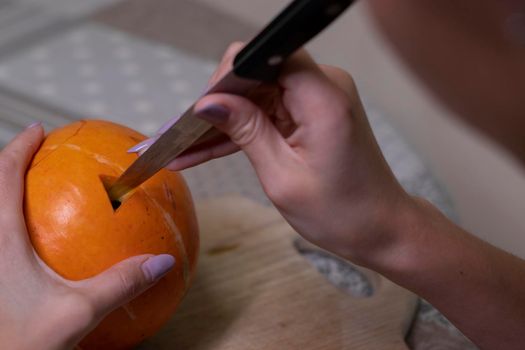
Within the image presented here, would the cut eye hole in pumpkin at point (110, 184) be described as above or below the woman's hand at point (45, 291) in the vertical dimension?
above

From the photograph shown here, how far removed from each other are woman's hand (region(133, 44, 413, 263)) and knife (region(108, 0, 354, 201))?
0.06 feet

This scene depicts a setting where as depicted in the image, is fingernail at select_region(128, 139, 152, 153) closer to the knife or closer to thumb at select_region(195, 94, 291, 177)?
the knife

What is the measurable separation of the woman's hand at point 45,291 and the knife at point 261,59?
13cm

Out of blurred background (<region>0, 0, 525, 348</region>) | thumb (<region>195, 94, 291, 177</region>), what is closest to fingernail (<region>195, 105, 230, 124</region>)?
thumb (<region>195, 94, 291, 177</region>)

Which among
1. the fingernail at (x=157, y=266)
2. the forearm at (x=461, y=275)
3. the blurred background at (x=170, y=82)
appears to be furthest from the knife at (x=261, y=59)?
the blurred background at (x=170, y=82)

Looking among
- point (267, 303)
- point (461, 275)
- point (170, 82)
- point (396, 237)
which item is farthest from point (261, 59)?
point (170, 82)

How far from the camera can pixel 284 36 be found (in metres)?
0.64

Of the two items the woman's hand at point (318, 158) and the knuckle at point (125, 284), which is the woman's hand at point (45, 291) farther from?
the woman's hand at point (318, 158)

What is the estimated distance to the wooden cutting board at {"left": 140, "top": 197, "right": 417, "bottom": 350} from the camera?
1.04m

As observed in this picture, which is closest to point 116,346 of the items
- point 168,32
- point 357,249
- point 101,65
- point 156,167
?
point 156,167

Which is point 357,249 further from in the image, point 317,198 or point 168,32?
point 168,32

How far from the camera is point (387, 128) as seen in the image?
1.57 meters

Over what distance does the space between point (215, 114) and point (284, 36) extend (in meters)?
0.11

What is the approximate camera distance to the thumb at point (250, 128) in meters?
0.71
